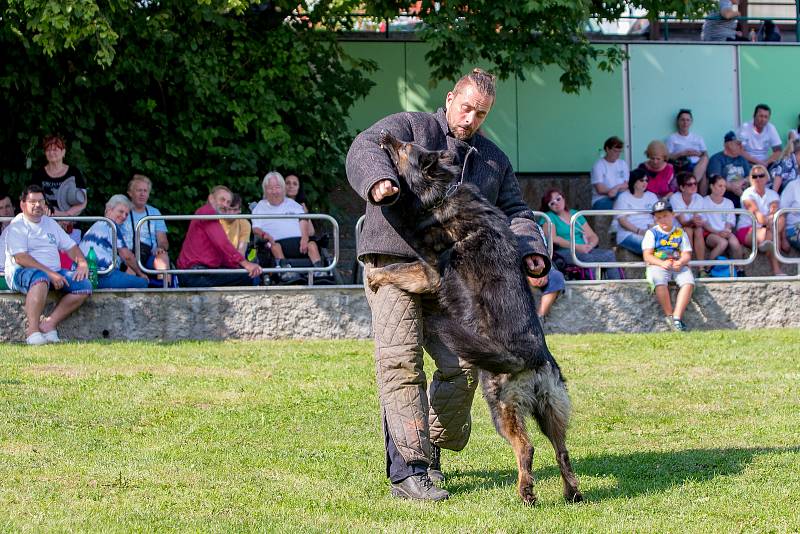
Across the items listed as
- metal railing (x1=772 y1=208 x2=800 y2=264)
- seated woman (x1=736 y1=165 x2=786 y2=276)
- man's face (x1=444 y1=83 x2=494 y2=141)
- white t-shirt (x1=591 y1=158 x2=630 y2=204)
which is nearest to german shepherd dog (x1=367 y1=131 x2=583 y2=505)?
man's face (x1=444 y1=83 x2=494 y2=141)

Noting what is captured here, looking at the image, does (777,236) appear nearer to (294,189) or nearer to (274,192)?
(294,189)

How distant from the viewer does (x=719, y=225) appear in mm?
13766

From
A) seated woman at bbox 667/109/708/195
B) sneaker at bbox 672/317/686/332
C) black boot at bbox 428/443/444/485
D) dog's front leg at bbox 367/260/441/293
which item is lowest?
sneaker at bbox 672/317/686/332

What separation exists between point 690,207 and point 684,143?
77.6 inches

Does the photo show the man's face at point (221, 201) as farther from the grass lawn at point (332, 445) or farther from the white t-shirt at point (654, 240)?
the white t-shirt at point (654, 240)

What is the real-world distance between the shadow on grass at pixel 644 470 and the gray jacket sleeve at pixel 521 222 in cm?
116

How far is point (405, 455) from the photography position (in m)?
5.45

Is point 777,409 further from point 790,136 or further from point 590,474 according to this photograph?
point 790,136

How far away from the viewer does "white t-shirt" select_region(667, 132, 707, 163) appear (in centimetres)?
1546

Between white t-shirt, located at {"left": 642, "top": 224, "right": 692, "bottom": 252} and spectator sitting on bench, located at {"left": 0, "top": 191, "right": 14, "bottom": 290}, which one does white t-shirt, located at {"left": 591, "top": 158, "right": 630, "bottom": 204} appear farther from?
spectator sitting on bench, located at {"left": 0, "top": 191, "right": 14, "bottom": 290}

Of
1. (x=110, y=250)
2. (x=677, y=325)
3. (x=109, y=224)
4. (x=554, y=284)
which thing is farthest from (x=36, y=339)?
(x=677, y=325)

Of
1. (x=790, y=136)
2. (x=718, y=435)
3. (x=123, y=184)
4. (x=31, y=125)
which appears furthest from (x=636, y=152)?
(x=718, y=435)

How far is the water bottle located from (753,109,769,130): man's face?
369 inches

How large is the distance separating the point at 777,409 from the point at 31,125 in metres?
9.02
